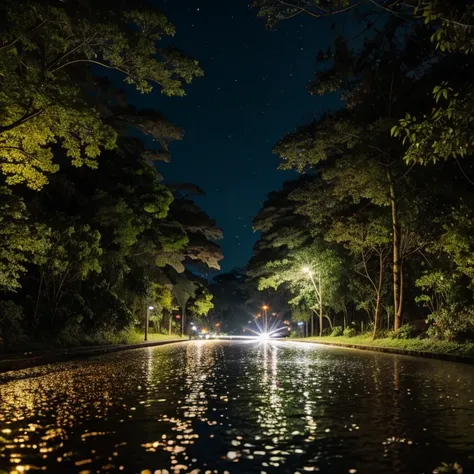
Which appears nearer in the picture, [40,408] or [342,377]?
[40,408]

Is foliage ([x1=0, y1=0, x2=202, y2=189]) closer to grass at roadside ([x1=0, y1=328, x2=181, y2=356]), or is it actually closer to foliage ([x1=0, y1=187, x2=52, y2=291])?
foliage ([x1=0, y1=187, x2=52, y2=291])

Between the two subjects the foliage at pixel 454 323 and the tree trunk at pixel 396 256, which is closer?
the foliage at pixel 454 323

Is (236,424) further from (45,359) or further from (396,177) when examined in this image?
(396,177)

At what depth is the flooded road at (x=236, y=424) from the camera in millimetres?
6152

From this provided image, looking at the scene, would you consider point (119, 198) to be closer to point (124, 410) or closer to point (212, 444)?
point (124, 410)

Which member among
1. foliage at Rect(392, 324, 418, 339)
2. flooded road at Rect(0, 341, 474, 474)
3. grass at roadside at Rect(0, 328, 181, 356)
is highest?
foliage at Rect(392, 324, 418, 339)

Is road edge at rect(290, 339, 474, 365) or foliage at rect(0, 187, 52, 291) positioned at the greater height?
foliage at rect(0, 187, 52, 291)

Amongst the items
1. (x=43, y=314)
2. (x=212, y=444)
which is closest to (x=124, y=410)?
(x=212, y=444)

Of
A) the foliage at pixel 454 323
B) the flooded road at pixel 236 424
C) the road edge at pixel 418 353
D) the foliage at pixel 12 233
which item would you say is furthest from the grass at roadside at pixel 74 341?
the foliage at pixel 454 323

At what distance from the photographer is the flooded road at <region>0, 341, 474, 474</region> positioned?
20.2 ft

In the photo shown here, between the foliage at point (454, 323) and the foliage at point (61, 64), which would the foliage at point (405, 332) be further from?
the foliage at point (61, 64)

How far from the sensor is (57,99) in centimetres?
1738

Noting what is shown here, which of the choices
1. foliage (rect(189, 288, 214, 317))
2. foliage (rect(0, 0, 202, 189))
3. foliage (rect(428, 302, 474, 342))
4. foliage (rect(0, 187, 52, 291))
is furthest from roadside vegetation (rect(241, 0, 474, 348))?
foliage (rect(189, 288, 214, 317))

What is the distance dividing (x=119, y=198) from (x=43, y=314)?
1003 centimetres
